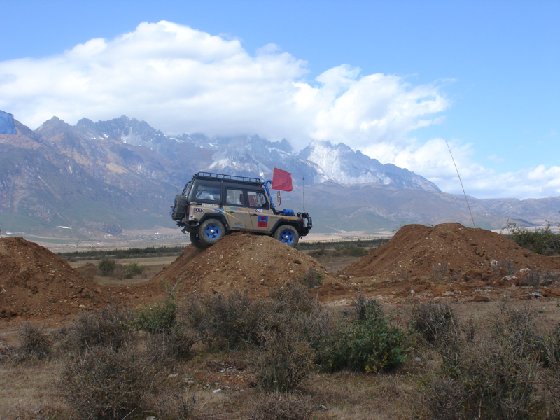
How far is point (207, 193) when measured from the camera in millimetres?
20281

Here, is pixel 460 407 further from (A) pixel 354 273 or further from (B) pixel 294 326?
(A) pixel 354 273

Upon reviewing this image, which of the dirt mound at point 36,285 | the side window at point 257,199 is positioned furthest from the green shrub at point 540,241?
the dirt mound at point 36,285

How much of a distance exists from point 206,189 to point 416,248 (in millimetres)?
7706

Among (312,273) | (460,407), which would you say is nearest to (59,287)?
(312,273)

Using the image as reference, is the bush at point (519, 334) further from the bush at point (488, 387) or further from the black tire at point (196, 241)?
the black tire at point (196, 241)

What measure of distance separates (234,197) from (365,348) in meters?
12.8

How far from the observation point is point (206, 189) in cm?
2036

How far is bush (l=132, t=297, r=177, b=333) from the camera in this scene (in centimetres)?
988

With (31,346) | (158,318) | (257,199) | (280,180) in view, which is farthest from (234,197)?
(31,346)

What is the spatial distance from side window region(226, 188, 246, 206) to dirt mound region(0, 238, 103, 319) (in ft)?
19.1

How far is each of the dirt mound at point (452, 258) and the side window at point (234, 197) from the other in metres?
4.99

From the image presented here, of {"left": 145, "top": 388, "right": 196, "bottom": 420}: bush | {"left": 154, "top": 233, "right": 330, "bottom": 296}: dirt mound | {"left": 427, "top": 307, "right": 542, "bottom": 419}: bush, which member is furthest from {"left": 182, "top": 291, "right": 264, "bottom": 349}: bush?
{"left": 154, "top": 233, "right": 330, "bottom": 296}: dirt mound

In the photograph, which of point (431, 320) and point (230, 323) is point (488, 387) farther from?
point (230, 323)

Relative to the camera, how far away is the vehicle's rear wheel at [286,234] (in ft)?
68.8
